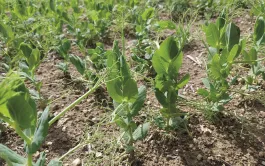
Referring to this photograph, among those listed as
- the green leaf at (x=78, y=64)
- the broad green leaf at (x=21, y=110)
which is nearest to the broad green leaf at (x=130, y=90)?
the broad green leaf at (x=21, y=110)

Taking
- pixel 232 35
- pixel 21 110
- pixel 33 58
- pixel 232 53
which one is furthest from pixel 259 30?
pixel 21 110

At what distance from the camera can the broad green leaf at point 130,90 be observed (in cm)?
127

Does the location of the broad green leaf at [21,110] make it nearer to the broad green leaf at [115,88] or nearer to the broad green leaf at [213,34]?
the broad green leaf at [115,88]

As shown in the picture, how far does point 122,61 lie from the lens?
1.27 metres

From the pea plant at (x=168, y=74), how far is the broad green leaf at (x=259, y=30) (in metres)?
0.56

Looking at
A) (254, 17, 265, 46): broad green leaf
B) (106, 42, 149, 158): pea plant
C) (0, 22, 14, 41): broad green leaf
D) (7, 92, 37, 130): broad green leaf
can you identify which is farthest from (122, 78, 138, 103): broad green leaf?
(0, 22, 14, 41): broad green leaf

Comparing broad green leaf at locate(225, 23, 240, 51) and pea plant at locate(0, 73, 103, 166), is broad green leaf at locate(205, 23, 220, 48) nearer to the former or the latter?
broad green leaf at locate(225, 23, 240, 51)

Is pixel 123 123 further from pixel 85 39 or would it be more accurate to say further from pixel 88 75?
pixel 85 39

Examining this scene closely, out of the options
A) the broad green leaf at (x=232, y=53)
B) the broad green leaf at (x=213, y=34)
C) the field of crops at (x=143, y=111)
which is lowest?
the field of crops at (x=143, y=111)

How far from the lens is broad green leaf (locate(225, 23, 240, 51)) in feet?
5.18

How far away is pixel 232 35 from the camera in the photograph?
1.59 meters

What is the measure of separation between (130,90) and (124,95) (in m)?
0.04

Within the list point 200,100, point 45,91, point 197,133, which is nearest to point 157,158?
point 197,133

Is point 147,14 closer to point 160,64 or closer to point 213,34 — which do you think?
point 213,34
